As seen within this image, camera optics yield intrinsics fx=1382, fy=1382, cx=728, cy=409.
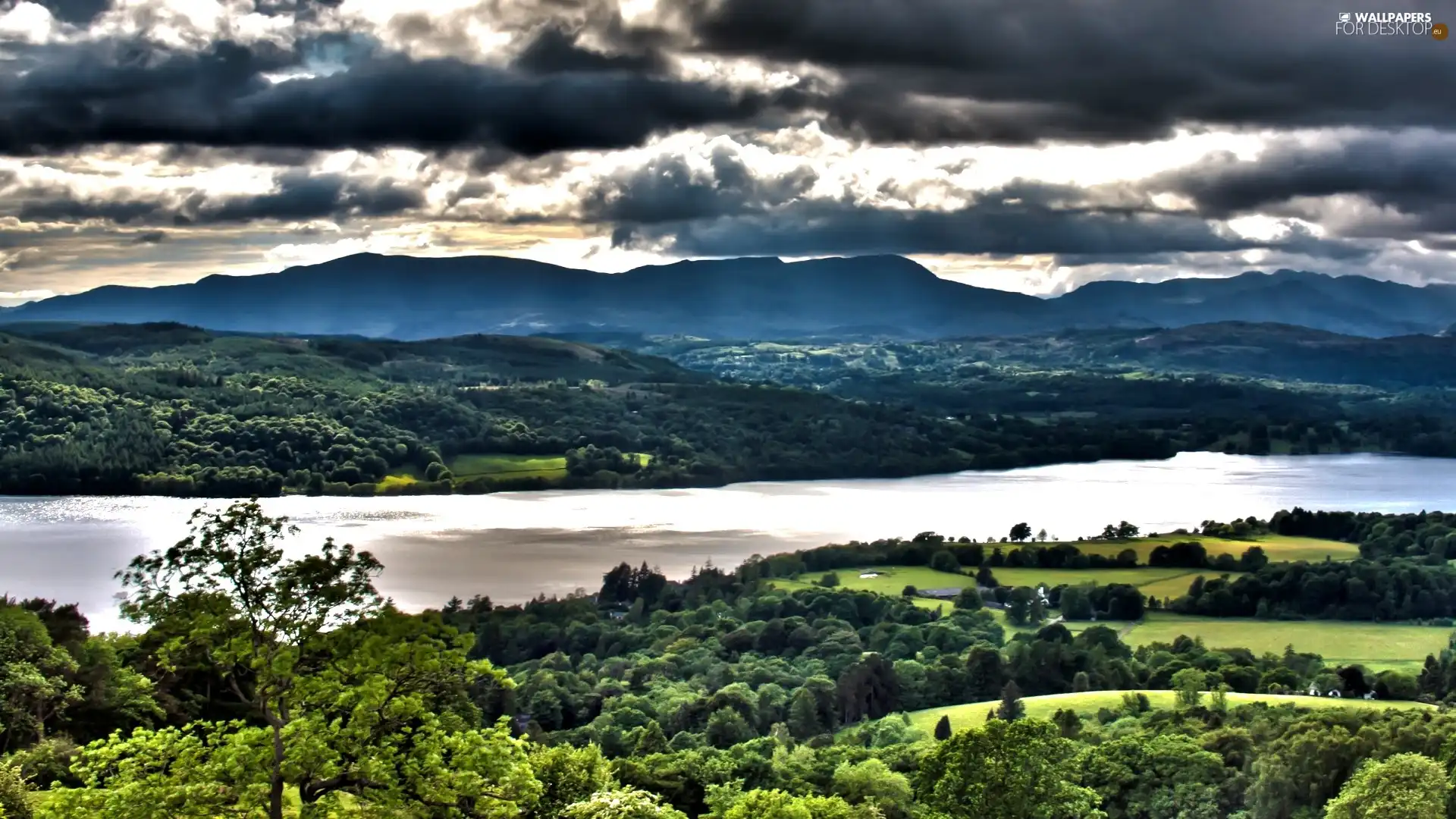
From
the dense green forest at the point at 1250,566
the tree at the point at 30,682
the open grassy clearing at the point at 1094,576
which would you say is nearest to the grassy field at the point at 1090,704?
the dense green forest at the point at 1250,566

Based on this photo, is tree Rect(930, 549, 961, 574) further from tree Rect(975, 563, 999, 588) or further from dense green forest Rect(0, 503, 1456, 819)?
tree Rect(975, 563, 999, 588)

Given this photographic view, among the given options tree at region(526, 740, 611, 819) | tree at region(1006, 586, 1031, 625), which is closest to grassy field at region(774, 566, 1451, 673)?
tree at region(1006, 586, 1031, 625)

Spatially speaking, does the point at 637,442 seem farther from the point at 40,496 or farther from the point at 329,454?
the point at 40,496

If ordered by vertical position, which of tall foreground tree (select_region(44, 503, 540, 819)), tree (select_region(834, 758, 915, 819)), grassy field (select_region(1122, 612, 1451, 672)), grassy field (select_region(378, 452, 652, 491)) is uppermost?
tall foreground tree (select_region(44, 503, 540, 819))

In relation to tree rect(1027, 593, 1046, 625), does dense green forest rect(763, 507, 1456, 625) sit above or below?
above

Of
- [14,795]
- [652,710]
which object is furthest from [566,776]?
[652,710]

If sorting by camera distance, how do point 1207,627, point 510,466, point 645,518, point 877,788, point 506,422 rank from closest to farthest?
point 877,788 → point 1207,627 → point 645,518 → point 510,466 → point 506,422

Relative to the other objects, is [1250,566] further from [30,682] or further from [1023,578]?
[30,682]

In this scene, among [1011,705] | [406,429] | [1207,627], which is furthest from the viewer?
[406,429]
